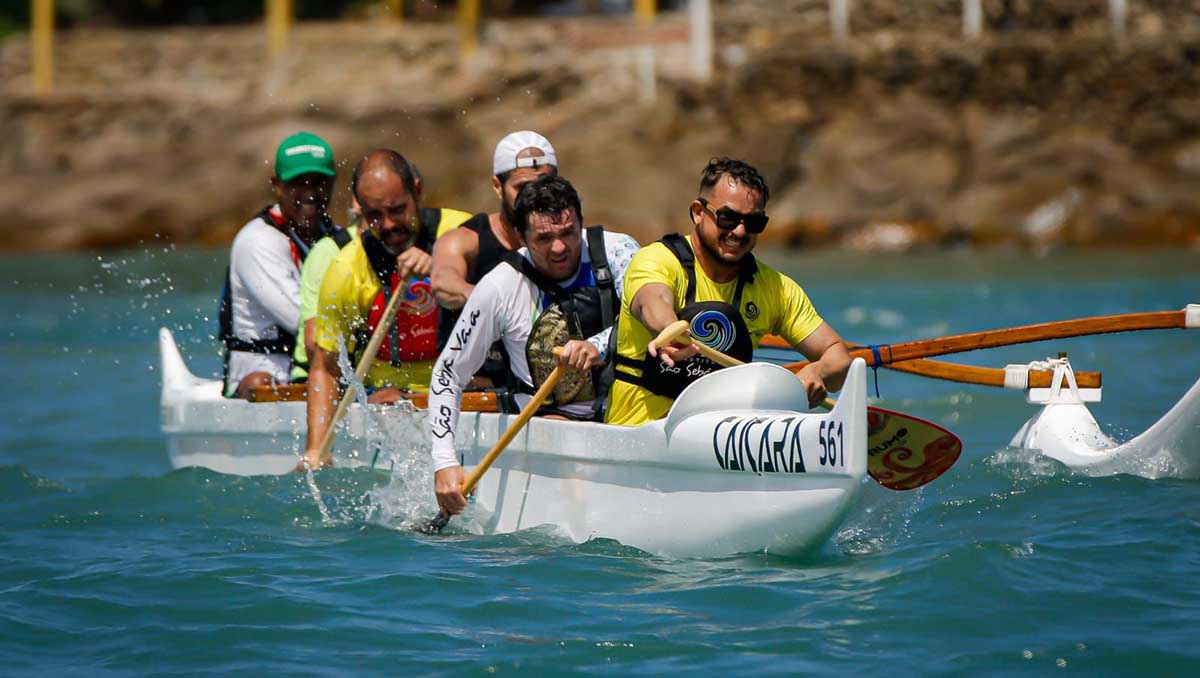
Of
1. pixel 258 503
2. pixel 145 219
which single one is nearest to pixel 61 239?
pixel 145 219

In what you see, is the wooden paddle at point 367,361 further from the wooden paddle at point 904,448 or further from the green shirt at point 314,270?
the wooden paddle at point 904,448

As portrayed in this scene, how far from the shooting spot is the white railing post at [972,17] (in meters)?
21.2

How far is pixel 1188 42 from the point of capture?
66.8 feet

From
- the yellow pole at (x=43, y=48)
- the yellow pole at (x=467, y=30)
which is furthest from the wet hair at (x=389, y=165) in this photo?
the yellow pole at (x=43, y=48)

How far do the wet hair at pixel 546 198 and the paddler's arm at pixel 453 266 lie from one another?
80 cm

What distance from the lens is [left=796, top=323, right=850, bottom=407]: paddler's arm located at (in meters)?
5.40

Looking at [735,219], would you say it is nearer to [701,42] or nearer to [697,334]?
[697,334]

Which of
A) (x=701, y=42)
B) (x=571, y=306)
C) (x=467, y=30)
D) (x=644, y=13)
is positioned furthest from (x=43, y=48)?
(x=571, y=306)

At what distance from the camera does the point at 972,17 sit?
69.6 feet

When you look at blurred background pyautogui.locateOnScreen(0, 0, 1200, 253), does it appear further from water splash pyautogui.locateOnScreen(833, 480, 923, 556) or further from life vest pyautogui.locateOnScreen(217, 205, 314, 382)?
water splash pyautogui.locateOnScreen(833, 480, 923, 556)

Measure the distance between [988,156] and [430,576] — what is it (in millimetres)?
17009

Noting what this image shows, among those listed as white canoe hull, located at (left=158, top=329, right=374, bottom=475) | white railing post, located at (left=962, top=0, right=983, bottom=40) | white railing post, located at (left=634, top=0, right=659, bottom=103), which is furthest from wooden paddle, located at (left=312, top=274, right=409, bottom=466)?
white railing post, located at (left=962, top=0, right=983, bottom=40)

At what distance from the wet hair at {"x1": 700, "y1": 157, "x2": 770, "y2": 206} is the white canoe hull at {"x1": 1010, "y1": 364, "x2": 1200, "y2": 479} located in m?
2.35

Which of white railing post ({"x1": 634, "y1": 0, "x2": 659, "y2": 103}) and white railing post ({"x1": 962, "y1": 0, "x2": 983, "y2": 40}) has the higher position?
white railing post ({"x1": 962, "y1": 0, "x2": 983, "y2": 40})
